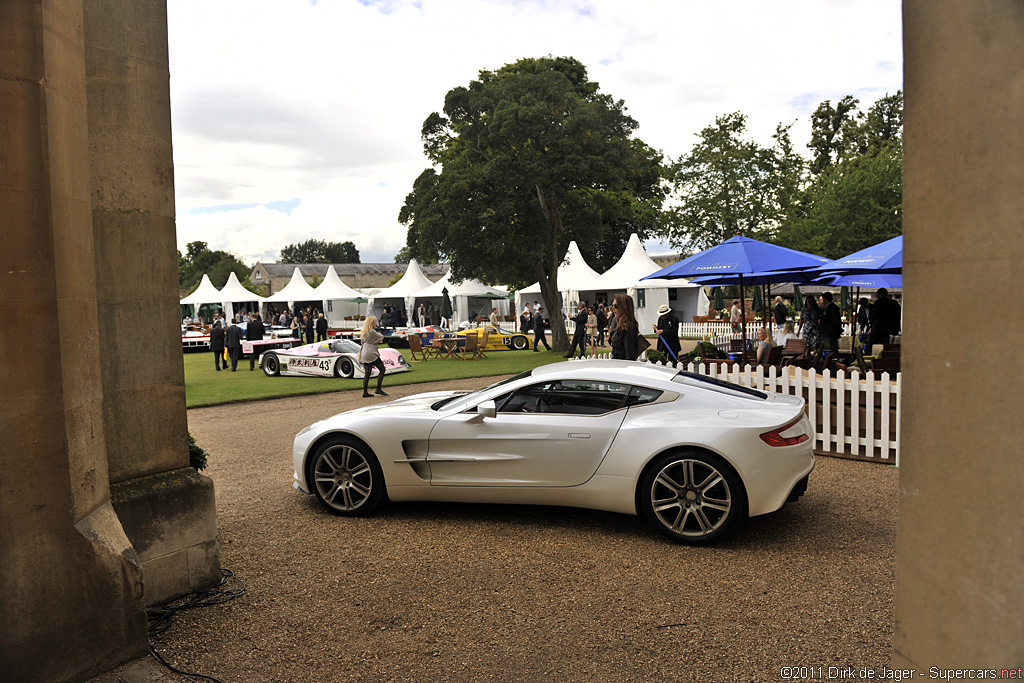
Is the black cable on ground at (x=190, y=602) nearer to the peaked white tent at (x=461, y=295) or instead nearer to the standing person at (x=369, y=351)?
the standing person at (x=369, y=351)

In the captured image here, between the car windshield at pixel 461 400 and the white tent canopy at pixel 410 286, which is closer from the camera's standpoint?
the car windshield at pixel 461 400

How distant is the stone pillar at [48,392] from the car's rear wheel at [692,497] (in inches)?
138

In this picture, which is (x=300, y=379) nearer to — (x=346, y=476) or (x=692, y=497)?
(x=346, y=476)

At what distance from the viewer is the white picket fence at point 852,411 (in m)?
7.86

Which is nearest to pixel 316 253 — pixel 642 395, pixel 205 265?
pixel 205 265

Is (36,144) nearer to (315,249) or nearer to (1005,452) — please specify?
(1005,452)

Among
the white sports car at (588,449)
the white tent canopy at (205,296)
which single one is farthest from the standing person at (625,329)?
the white tent canopy at (205,296)

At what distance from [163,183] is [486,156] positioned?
21688 millimetres

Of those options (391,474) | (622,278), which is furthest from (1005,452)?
(622,278)

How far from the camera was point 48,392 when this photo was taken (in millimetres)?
3291

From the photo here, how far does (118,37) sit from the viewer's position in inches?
167

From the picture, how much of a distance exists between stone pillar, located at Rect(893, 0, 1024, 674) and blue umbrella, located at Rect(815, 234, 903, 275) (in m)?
8.71

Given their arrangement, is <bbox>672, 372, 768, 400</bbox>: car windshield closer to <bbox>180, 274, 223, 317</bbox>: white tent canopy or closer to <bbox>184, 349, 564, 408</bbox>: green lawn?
<bbox>184, 349, 564, 408</bbox>: green lawn

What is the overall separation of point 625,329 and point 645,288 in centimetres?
2291
